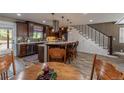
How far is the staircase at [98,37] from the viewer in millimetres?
6371

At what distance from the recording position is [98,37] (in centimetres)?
666

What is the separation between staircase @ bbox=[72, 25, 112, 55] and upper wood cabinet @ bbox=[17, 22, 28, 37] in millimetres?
2811

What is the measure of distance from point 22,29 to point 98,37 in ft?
11.6

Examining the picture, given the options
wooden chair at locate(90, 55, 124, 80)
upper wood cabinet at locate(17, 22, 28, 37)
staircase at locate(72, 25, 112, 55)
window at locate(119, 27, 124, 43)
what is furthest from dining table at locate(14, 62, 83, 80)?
window at locate(119, 27, 124, 43)

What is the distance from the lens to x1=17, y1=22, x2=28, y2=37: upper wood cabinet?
605cm

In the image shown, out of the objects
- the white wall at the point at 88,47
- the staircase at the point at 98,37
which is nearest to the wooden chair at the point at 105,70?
the white wall at the point at 88,47

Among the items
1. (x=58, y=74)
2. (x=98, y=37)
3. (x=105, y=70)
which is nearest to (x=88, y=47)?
(x=98, y=37)

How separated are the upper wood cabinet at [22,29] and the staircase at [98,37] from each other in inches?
111

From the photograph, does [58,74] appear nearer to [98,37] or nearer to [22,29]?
[22,29]
